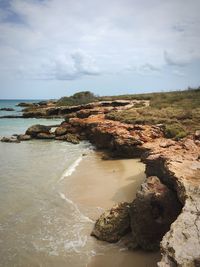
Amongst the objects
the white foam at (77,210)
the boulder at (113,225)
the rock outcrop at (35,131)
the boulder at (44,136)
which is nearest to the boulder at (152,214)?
the boulder at (113,225)

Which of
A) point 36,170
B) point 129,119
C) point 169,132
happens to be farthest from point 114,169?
point 129,119

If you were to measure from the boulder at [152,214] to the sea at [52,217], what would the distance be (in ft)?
1.21

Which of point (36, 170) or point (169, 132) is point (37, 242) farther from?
point (169, 132)

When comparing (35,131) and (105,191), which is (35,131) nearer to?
(35,131)

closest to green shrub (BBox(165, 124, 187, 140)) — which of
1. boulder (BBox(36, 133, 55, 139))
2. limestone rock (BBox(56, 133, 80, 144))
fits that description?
limestone rock (BBox(56, 133, 80, 144))

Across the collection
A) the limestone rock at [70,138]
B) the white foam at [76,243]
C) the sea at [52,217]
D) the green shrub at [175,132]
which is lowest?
the white foam at [76,243]

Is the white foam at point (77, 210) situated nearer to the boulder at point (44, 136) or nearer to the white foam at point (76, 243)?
the white foam at point (76, 243)

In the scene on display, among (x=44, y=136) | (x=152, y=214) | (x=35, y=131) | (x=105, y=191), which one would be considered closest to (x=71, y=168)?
(x=105, y=191)

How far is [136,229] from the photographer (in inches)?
275

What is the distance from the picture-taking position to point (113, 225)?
7.57m

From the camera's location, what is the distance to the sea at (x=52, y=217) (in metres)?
6.64

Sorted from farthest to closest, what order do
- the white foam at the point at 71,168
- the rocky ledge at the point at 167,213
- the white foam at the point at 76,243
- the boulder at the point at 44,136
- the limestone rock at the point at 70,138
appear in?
the boulder at the point at 44,136 < the limestone rock at the point at 70,138 < the white foam at the point at 71,168 < the white foam at the point at 76,243 < the rocky ledge at the point at 167,213

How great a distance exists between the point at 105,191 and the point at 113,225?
124 inches

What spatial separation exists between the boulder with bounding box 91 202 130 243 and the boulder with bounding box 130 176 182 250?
432 millimetres
